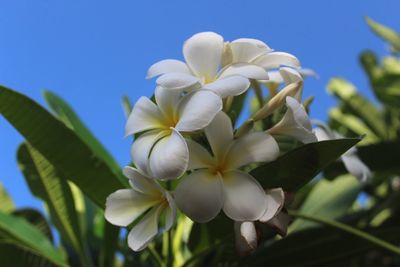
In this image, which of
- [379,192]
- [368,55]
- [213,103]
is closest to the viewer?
[213,103]

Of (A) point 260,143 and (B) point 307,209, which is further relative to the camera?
(B) point 307,209

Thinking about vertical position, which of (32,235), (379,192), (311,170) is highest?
(311,170)

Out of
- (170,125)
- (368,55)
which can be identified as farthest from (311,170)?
(368,55)

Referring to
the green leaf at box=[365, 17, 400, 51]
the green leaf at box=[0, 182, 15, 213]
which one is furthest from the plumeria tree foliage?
the green leaf at box=[365, 17, 400, 51]

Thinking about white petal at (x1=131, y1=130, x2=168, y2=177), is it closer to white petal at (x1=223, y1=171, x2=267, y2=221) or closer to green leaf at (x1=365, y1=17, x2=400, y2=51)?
white petal at (x1=223, y1=171, x2=267, y2=221)

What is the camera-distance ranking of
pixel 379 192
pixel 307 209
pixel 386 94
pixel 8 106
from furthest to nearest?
pixel 379 192 < pixel 386 94 < pixel 307 209 < pixel 8 106

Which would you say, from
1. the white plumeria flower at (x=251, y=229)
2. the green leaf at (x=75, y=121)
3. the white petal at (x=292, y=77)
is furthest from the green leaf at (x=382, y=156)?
the white plumeria flower at (x=251, y=229)

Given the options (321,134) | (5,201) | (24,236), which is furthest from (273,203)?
(5,201)

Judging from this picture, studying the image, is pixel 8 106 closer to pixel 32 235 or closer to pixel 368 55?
pixel 32 235
